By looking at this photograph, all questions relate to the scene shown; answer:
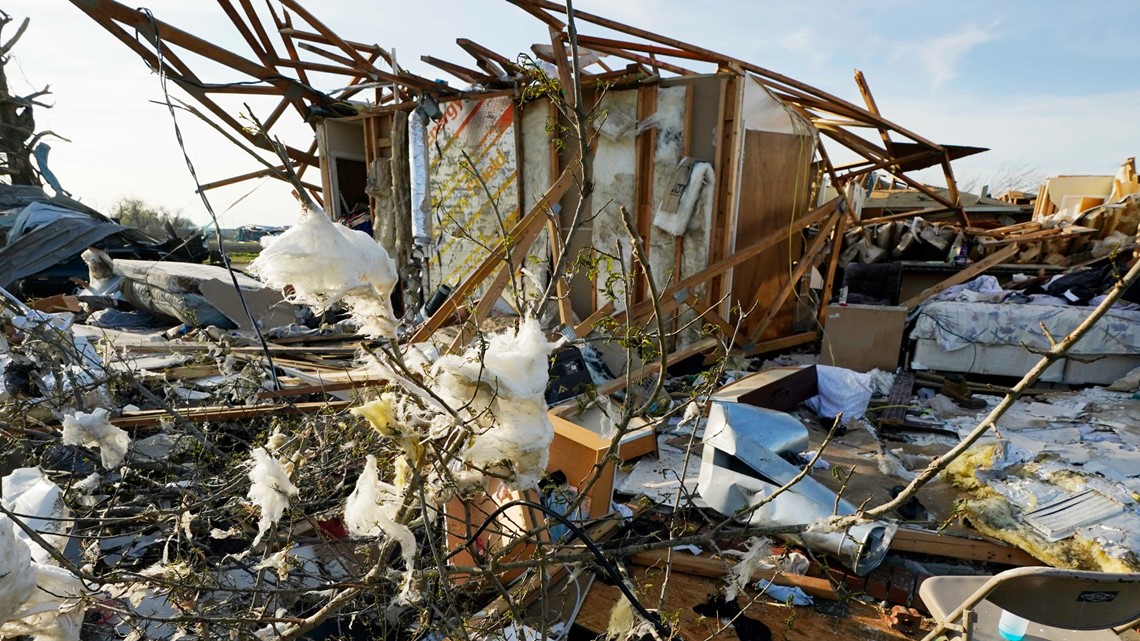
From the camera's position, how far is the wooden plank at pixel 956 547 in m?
2.79

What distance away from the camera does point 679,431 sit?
14.0 feet

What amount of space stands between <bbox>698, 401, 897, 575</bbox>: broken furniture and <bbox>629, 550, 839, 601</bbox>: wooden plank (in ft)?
0.59

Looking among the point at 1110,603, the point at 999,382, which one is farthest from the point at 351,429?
the point at 999,382

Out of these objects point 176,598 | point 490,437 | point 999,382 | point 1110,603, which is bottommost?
point 999,382

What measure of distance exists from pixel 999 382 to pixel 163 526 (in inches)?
283

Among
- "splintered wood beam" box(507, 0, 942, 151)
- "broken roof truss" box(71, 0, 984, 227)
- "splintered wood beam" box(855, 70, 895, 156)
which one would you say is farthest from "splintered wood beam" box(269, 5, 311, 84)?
"splintered wood beam" box(855, 70, 895, 156)

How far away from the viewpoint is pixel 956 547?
2.79 m

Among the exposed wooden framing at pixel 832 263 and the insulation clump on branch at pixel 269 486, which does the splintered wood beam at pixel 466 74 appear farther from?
the insulation clump on branch at pixel 269 486

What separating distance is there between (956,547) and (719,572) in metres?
1.29

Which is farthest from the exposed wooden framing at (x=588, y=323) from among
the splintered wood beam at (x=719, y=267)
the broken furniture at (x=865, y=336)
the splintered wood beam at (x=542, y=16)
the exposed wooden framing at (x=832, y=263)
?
the exposed wooden framing at (x=832, y=263)

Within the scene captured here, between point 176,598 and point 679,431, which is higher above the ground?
point 176,598

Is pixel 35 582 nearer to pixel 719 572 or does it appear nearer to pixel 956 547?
pixel 719 572

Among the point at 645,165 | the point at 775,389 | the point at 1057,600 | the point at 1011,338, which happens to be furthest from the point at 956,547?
the point at 645,165

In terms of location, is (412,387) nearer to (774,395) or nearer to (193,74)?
(193,74)
